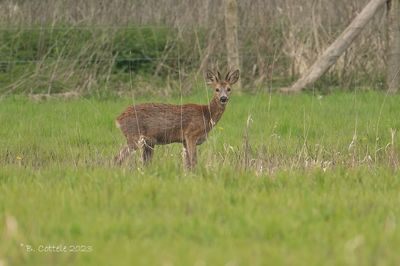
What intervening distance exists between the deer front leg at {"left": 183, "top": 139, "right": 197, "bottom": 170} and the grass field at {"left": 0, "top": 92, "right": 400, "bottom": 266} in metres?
0.11

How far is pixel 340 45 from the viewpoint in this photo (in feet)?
52.6

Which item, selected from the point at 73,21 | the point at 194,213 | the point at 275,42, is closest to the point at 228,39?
the point at 275,42

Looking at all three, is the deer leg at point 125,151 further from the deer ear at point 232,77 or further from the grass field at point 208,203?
the deer ear at point 232,77

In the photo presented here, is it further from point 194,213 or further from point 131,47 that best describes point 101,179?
point 131,47

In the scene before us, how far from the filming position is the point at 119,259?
5.60 meters

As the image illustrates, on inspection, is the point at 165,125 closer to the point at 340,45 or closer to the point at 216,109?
the point at 216,109

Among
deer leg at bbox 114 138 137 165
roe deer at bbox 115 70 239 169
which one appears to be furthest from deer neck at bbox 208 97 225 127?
deer leg at bbox 114 138 137 165

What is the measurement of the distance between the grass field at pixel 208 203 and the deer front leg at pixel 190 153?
0.11 meters

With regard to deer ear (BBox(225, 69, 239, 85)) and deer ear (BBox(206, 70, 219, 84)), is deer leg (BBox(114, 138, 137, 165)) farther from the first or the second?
deer ear (BBox(225, 69, 239, 85))

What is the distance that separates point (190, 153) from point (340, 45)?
6.22 m

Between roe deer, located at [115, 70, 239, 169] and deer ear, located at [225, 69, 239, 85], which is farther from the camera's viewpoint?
deer ear, located at [225, 69, 239, 85]

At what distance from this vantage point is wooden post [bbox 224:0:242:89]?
16594 millimetres

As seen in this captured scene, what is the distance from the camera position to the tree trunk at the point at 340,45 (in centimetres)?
1603

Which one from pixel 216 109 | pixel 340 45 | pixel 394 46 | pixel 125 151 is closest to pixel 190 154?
pixel 125 151
